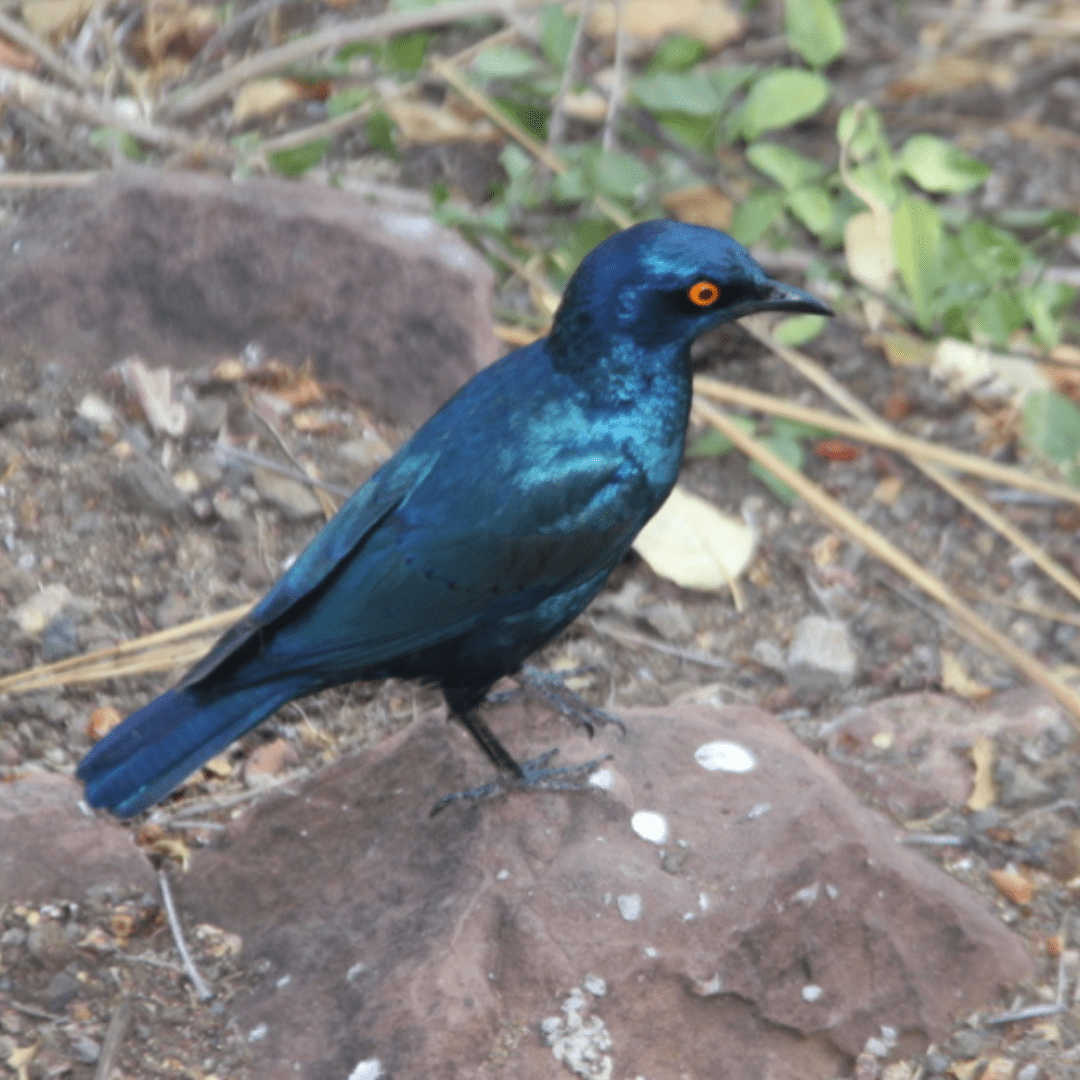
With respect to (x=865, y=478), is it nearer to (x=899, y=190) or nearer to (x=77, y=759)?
(x=899, y=190)

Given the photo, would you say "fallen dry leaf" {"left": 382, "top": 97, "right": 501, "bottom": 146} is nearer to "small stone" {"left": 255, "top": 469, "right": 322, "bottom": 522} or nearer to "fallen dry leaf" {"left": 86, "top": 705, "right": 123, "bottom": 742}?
"small stone" {"left": 255, "top": 469, "right": 322, "bottom": 522}

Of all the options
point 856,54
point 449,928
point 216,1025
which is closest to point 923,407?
point 856,54

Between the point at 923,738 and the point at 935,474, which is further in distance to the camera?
the point at 935,474

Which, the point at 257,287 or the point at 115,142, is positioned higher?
the point at 115,142

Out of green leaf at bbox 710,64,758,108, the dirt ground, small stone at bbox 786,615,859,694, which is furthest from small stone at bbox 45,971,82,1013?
green leaf at bbox 710,64,758,108

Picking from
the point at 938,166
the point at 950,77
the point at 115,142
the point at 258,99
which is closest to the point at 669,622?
the point at 938,166

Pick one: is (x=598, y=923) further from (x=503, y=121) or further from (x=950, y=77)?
(x=950, y=77)

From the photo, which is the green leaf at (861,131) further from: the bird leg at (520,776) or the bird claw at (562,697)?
the bird leg at (520,776)
